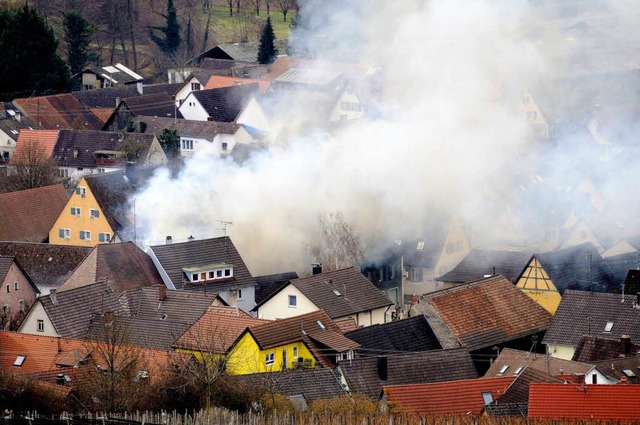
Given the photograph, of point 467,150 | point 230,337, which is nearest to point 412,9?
point 467,150

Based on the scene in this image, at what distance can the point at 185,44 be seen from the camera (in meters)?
107

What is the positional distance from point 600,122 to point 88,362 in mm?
26774

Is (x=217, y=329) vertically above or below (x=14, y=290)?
below

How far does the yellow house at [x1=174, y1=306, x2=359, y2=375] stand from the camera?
47.0 m

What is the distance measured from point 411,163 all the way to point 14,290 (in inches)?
598

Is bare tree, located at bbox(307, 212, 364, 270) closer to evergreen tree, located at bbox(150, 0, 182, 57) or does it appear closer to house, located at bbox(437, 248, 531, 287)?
house, located at bbox(437, 248, 531, 287)

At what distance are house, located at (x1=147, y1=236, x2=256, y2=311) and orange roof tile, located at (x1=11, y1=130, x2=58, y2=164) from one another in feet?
58.9

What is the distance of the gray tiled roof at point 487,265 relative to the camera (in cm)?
5962

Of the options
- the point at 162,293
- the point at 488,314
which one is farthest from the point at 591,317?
the point at 162,293

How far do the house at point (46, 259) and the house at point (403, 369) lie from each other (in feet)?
46.8

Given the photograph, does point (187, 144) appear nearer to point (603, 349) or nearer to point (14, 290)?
point (14, 290)

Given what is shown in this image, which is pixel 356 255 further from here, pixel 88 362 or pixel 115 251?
pixel 88 362

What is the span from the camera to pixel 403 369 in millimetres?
46031

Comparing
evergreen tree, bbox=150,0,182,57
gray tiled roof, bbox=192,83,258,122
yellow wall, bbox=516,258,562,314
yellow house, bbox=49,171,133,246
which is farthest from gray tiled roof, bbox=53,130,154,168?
evergreen tree, bbox=150,0,182,57
